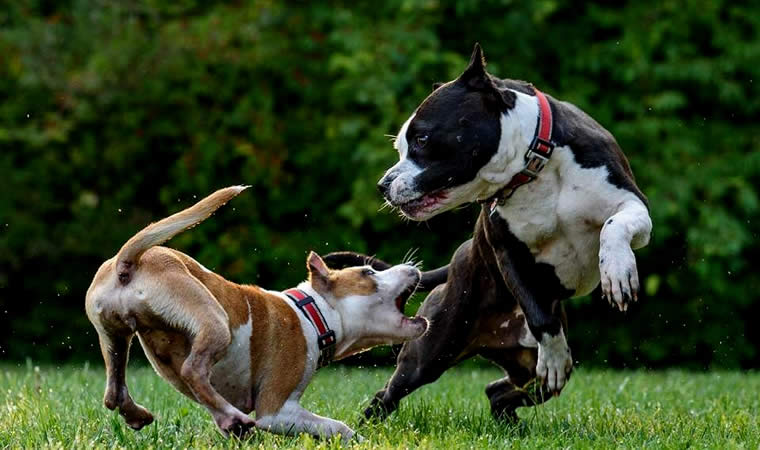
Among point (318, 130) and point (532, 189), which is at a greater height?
point (532, 189)

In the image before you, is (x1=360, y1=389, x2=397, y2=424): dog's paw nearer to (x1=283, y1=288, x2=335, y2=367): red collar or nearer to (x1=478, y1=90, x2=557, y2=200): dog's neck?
(x1=283, y1=288, x2=335, y2=367): red collar

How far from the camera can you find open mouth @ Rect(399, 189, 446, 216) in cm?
506

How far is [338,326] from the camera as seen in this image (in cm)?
524

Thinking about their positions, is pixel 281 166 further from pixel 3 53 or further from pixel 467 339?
pixel 467 339

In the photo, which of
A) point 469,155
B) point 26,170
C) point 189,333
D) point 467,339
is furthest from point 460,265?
point 26,170

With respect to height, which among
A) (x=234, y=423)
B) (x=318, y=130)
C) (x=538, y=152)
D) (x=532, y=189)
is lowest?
(x=318, y=130)

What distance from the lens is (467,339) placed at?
5695 mm

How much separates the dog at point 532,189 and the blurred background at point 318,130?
6937 millimetres

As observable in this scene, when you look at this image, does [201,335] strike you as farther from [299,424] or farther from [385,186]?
[385,186]

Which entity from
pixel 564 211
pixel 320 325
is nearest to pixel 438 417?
pixel 320 325

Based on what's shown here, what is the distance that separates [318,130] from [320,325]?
330 inches

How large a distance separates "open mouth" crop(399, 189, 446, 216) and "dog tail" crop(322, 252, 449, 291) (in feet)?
2.71

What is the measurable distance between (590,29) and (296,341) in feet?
30.4

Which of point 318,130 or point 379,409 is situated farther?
point 318,130
